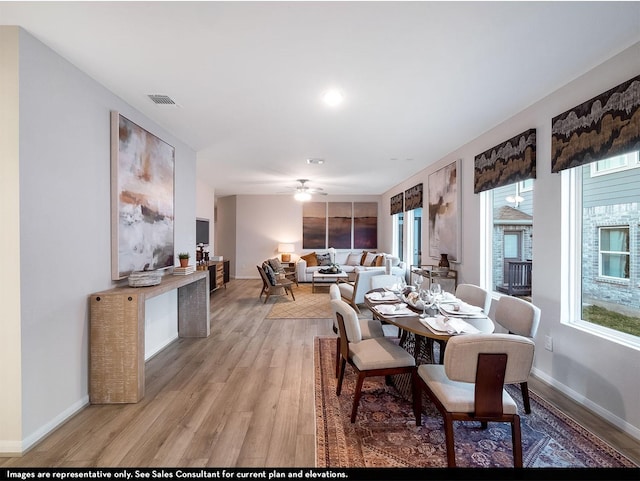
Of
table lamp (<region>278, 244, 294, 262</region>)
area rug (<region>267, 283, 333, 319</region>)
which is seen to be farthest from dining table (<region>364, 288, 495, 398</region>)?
table lamp (<region>278, 244, 294, 262</region>)

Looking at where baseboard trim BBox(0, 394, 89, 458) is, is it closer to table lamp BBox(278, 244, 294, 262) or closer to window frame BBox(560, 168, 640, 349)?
window frame BBox(560, 168, 640, 349)

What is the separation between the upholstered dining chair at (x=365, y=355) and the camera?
2.15 m

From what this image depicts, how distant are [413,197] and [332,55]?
14.8 ft

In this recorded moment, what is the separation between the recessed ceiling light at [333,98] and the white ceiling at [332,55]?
0.07 metres

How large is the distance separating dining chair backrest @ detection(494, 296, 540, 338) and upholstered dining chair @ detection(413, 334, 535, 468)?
863mm

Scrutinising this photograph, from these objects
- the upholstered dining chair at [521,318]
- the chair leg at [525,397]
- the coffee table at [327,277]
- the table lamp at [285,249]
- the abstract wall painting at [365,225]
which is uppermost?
the abstract wall painting at [365,225]

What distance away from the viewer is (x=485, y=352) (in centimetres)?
157

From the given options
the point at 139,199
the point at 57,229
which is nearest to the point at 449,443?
the point at 57,229

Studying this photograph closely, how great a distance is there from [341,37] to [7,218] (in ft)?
8.05

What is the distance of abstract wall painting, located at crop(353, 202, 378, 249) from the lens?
9461mm

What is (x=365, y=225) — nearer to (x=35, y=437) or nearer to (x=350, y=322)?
(x=350, y=322)

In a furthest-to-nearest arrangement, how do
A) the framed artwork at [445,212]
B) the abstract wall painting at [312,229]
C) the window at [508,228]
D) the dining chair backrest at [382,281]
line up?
the abstract wall painting at [312,229], the framed artwork at [445,212], the dining chair backrest at [382,281], the window at [508,228]

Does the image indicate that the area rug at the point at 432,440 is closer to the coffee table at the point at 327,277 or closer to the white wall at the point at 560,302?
the white wall at the point at 560,302

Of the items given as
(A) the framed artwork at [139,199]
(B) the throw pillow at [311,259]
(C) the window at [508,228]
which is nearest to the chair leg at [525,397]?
(C) the window at [508,228]
